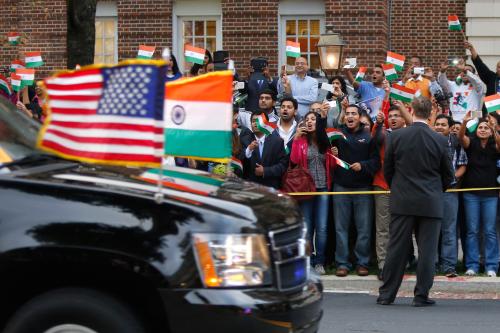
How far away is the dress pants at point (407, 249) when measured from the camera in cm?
980

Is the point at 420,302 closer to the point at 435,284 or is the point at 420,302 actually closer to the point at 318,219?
the point at 435,284

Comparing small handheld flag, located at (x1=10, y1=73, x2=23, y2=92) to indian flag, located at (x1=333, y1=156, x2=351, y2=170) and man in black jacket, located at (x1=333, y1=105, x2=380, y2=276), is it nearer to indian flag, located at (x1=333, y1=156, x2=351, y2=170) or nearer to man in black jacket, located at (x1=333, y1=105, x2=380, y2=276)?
man in black jacket, located at (x1=333, y1=105, x2=380, y2=276)

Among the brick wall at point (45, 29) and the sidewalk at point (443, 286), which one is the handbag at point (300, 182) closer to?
the sidewalk at point (443, 286)

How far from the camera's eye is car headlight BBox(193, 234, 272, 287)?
5.11 metres

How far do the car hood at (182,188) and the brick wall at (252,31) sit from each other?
611 inches

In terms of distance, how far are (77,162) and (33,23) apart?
56.0ft

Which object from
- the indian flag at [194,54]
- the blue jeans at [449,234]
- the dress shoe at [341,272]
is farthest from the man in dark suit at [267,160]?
the indian flag at [194,54]

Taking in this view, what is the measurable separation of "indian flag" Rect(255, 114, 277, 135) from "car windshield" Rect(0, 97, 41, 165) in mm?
6074

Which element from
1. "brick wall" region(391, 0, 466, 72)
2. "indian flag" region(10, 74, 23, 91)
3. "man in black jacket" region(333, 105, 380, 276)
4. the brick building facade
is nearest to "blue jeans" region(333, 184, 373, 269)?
"man in black jacket" region(333, 105, 380, 276)

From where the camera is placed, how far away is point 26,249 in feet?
16.7

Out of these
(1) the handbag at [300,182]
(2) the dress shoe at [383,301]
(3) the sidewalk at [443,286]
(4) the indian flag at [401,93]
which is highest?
(4) the indian flag at [401,93]

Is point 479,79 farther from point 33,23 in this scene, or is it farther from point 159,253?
point 159,253

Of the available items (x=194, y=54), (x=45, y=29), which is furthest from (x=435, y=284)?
(x=45, y=29)

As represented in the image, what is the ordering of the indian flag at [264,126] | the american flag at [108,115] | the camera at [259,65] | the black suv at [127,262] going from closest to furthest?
the black suv at [127,262], the american flag at [108,115], the indian flag at [264,126], the camera at [259,65]
